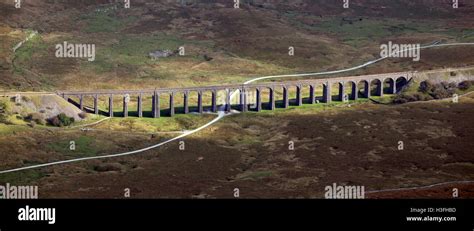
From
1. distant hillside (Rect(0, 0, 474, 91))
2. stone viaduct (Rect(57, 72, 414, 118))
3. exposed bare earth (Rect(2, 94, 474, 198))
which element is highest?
distant hillside (Rect(0, 0, 474, 91))

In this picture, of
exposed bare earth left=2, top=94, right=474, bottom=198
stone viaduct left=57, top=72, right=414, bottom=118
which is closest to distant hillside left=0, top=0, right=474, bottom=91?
stone viaduct left=57, top=72, right=414, bottom=118

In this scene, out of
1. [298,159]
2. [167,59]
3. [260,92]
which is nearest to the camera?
[298,159]

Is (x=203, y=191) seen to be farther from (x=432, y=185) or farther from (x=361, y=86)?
(x=361, y=86)

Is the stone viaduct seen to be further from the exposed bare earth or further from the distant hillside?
the distant hillside

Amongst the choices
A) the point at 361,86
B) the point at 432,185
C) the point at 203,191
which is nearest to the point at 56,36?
the point at 361,86

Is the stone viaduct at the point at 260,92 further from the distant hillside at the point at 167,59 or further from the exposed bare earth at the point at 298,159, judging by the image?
the distant hillside at the point at 167,59

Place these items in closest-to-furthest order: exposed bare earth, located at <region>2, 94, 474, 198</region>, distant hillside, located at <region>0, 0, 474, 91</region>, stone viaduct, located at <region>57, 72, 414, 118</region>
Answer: exposed bare earth, located at <region>2, 94, 474, 198</region> → stone viaduct, located at <region>57, 72, 414, 118</region> → distant hillside, located at <region>0, 0, 474, 91</region>

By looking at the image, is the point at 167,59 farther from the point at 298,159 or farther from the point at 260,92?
the point at 298,159

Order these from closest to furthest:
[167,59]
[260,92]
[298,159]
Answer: [298,159] → [260,92] → [167,59]

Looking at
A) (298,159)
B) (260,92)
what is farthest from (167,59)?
(298,159)

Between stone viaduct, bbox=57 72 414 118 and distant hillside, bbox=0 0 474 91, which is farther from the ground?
distant hillside, bbox=0 0 474 91
